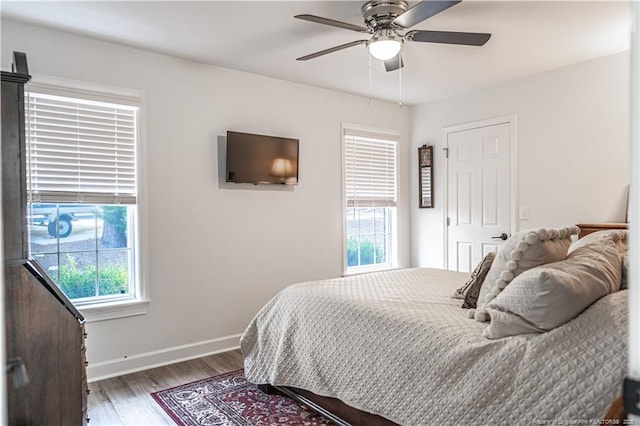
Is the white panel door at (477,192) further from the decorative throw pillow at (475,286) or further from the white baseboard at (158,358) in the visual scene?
the white baseboard at (158,358)

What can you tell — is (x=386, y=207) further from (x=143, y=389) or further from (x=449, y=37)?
(x=143, y=389)

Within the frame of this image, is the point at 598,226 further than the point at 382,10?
Yes

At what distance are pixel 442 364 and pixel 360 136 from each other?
3.32m

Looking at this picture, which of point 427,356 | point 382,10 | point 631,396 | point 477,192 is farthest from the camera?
point 477,192

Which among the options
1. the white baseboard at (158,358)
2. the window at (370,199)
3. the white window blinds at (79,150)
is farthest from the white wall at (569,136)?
the white window blinds at (79,150)

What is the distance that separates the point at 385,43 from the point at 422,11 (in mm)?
382

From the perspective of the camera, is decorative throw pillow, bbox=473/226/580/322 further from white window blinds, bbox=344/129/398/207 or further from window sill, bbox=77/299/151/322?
white window blinds, bbox=344/129/398/207

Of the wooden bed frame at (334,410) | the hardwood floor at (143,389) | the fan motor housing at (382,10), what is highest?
the fan motor housing at (382,10)

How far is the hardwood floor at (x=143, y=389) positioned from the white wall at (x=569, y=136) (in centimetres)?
316

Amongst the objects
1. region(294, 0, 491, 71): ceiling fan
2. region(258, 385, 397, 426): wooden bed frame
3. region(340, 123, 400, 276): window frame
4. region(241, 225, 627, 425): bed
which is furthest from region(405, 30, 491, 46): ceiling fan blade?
region(258, 385, 397, 426): wooden bed frame

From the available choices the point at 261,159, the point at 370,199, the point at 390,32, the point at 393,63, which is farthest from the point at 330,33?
the point at 370,199

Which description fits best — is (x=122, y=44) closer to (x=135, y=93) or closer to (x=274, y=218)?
A: (x=135, y=93)

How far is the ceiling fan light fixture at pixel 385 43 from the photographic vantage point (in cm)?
248

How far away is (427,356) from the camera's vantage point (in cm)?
185
